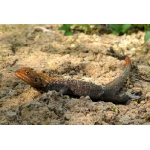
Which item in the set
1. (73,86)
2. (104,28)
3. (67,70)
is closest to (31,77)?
(73,86)

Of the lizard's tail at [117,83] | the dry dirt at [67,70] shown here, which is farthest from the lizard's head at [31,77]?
the lizard's tail at [117,83]

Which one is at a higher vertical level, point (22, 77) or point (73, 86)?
point (22, 77)

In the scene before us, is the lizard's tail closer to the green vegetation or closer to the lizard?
the lizard

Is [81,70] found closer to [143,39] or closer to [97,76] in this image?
[97,76]

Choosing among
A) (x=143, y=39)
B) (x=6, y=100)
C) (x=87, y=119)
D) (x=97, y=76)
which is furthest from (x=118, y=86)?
(x=143, y=39)

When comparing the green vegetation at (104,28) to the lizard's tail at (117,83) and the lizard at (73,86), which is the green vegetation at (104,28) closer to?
the lizard's tail at (117,83)

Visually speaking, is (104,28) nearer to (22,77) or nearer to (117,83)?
(117,83)
